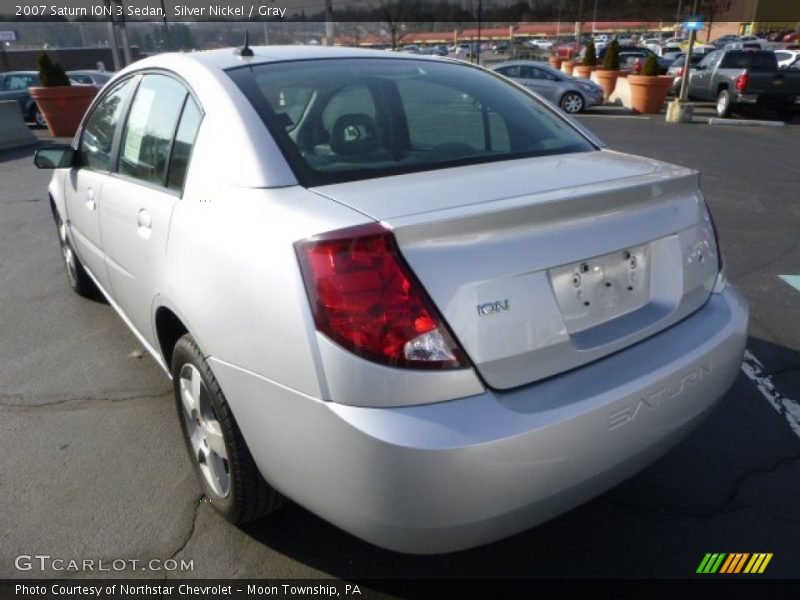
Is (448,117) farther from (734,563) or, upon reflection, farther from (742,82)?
(742,82)

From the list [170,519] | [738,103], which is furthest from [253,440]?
[738,103]

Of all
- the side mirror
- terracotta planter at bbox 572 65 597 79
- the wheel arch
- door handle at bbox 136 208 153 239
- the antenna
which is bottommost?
terracotta planter at bbox 572 65 597 79

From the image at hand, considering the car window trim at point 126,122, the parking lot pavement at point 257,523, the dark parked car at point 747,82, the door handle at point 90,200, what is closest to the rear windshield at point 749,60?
the dark parked car at point 747,82

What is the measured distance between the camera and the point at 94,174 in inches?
134

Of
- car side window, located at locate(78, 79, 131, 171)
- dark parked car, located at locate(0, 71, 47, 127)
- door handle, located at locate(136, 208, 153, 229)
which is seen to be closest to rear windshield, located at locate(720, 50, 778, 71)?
car side window, located at locate(78, 79, 131, 171)

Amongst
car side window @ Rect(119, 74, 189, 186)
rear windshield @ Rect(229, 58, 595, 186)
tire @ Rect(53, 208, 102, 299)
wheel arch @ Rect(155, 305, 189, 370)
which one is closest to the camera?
rear windshield @ Rect(229, 58, 595, 186)

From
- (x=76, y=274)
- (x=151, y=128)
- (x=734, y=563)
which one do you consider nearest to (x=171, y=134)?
(x=151, y=128)

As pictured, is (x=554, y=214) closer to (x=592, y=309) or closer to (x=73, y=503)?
(x=592, y=309)

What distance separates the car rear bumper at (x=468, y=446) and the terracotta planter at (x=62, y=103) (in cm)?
1525

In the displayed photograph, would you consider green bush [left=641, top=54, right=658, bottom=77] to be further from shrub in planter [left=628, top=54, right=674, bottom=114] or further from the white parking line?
the white parking line

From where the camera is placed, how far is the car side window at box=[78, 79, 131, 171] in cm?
329

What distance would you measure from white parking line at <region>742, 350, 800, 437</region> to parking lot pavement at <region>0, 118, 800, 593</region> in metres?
0.04

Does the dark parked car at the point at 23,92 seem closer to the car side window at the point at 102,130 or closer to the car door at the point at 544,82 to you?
the car door at the point at 544,82

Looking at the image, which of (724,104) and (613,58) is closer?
(724,104)
